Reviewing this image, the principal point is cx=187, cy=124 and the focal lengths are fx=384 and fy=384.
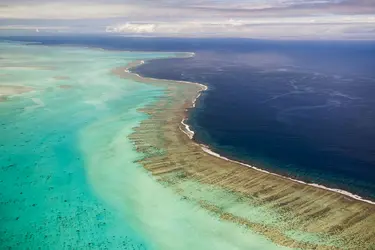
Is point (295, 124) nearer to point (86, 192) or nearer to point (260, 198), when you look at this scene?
point (260, 198)

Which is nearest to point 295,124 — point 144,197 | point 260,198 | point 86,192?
point 260,198

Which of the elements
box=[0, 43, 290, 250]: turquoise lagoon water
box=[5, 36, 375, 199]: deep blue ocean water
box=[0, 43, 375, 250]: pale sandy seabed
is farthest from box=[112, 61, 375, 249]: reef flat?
A: box=[5, 36, 375, 199]: deep blue ocean water

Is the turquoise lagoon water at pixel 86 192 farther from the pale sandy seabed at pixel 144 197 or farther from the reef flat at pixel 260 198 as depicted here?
the reef flat at pixel 260 198

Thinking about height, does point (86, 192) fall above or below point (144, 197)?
below

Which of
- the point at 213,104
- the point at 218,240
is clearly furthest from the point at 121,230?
the point at 213,104

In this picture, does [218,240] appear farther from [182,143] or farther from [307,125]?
[307,125]

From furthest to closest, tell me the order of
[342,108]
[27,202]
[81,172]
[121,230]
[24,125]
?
[342,108]
[24,125]
[81,172]
[27,202]
[121,230]
